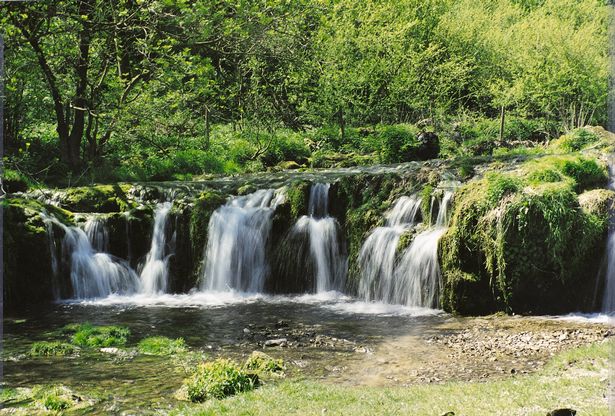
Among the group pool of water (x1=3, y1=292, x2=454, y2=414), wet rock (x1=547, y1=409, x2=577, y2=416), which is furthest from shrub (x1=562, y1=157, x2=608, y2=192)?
wet rock (x1=547, y1=409, x2=577, y2=416)

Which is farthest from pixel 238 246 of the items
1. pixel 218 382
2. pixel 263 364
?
pixel 218 382

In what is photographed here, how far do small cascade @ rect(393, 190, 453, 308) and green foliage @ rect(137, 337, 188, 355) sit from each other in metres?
6.00

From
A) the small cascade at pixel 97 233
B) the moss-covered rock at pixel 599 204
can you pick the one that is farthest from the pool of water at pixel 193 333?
the moss-covered rock at pixel 599 204

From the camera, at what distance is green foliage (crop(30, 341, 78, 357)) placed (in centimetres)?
1085

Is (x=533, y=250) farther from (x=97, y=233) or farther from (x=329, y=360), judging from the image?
(x=97, y=233)

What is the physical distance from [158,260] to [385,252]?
6820mm

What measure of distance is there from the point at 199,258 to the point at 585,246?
10.5 meters

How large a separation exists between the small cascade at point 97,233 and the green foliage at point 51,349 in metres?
6.79

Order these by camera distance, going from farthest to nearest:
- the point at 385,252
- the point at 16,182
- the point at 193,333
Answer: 1. the point at 16,182
2. the point at 385,252
3. the point at 193,333

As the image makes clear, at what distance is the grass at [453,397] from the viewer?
21.3 ft

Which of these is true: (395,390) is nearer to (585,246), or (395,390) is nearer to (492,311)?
(492,311)

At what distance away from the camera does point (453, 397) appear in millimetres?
7191

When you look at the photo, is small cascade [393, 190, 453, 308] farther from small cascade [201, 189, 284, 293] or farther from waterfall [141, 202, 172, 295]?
waterfall [141, 202, 172, 295]

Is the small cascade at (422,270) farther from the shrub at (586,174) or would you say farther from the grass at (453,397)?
the grass at (453,397)
